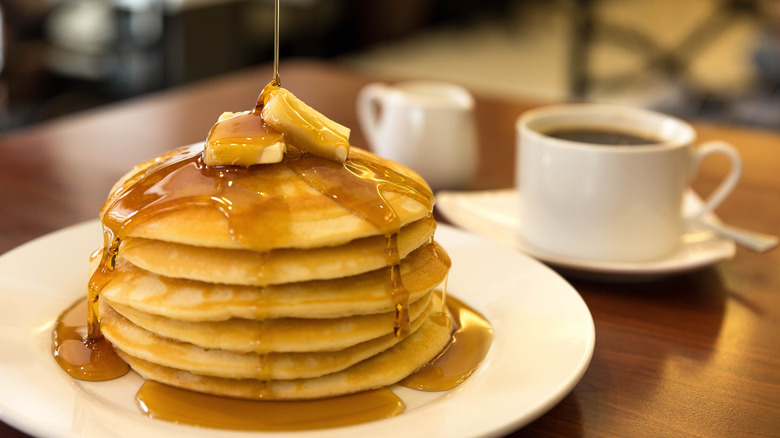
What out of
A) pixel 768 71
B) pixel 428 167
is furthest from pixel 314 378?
pixel 768 71

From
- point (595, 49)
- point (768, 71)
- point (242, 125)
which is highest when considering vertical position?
point (242, 125)

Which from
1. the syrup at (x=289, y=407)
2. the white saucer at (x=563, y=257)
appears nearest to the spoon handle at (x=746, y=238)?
the white saucer at (x=563, y=257)

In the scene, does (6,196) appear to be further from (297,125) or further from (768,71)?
(768,71)

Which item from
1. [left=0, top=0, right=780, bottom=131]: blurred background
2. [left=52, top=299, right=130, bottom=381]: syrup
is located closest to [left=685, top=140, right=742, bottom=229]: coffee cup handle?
[left=52, top=299, right=130, bottom=381]: syrup

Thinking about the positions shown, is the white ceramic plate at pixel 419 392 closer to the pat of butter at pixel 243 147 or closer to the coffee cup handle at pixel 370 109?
the pat of butter at pixel 243 147

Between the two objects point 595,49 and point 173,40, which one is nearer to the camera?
point 173,40

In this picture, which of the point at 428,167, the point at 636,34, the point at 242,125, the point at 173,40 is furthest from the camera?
the point at 636,34

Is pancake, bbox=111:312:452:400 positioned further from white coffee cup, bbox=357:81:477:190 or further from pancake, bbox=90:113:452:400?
white coffee cup, bbox=357:81:477:190
